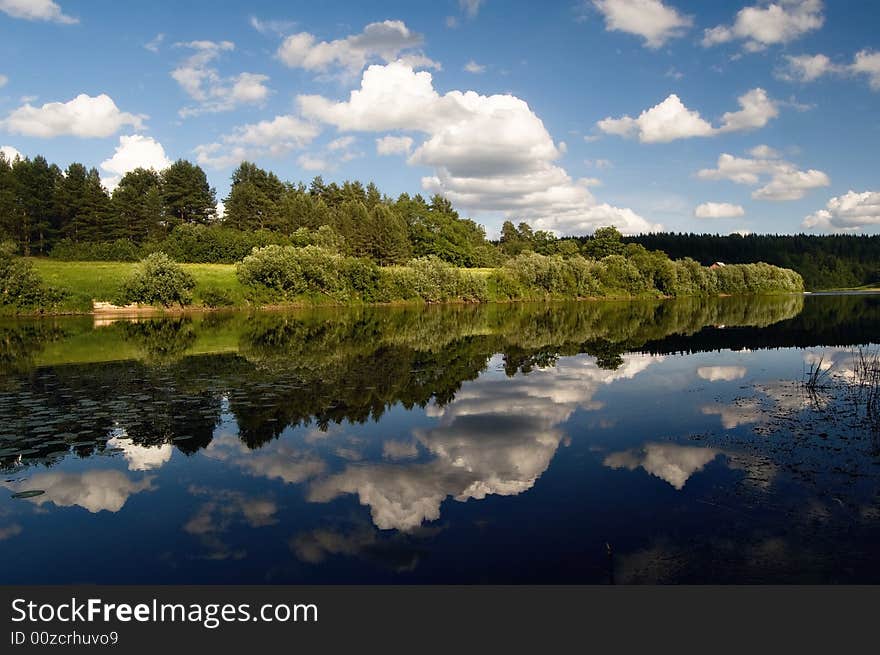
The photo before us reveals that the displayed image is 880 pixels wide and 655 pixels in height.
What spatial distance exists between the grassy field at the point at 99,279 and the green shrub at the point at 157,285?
191 cm

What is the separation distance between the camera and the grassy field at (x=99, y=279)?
216 feet

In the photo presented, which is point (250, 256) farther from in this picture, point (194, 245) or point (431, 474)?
point (431, 474)

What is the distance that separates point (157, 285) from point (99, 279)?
8891 millimetres

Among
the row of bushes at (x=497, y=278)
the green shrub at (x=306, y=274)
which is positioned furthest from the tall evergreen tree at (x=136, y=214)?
the row of bushes at (x=497, y=278)

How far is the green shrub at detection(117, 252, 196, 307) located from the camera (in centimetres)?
6825

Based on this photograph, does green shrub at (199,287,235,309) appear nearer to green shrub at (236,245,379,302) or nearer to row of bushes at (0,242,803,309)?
row of bushes at (0,242,803,309)

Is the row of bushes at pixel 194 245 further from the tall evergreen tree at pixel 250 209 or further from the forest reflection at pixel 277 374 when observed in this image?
the forest reflection at pixel 277 374

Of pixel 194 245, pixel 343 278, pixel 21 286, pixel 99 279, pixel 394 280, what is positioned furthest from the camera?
pixel 394 280

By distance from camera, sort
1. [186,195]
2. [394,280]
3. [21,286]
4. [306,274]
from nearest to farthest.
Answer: [21,286], [306,274], [394,280], [186,195]

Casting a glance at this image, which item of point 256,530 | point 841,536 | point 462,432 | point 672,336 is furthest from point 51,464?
point 672,336

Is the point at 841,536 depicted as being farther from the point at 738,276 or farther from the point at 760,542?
the point at 738,276

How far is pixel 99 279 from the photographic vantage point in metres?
70.4

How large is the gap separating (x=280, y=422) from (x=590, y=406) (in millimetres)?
11877

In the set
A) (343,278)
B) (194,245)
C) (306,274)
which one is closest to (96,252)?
(194,245)
